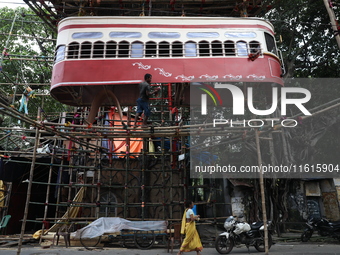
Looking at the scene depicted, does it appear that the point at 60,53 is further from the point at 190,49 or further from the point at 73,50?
the point at 190,49

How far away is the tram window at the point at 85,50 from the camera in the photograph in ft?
29.7

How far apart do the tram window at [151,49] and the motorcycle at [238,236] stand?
5.51 m

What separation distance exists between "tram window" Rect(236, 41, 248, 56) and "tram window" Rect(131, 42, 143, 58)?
301cm

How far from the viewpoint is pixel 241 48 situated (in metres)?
9.25

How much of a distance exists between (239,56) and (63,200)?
8.61 meters

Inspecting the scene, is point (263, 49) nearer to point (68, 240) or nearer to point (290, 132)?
point (290, 132)

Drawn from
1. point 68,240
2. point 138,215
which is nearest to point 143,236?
point 138,215

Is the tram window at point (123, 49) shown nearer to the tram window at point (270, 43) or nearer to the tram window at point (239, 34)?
the tram window at point (239, 34)

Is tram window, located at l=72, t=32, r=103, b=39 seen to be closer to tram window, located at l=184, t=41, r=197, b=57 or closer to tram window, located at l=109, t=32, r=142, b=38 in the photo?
tram window, located at l=109, t=32, r=142, b=38

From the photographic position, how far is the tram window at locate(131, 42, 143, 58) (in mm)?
9029

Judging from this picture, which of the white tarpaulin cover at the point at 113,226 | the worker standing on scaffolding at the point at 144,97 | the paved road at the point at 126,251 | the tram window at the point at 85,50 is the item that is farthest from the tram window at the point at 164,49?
the paved road at the point at 126,251

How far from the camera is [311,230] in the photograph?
1062cm

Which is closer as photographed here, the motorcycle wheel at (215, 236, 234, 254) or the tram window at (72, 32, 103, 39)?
the motorcycle wheel at (215, 236, 234, 254)

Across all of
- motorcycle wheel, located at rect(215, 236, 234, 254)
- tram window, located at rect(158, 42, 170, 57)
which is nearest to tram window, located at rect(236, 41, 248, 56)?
tram window, located at rect(158, 42, 170, 57)
